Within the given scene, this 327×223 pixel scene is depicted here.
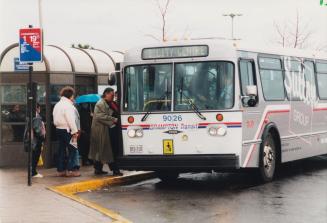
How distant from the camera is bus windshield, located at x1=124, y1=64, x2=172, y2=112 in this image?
13211 millimetres

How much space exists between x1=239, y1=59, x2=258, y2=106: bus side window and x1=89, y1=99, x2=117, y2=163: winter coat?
8.83ft

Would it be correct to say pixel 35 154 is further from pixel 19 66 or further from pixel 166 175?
pixel 19 66

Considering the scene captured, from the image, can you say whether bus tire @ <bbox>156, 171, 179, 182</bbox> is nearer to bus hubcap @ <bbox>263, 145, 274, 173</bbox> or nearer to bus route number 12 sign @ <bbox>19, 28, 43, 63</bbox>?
bus hubcap @ <bbox>263, 145, 274, 173</bbox>

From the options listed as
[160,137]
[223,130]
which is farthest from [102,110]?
[223,130]

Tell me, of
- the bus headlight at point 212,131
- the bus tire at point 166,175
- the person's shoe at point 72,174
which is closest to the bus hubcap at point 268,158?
the bus headlight at point 212,131

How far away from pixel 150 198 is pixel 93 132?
2867 millimetres

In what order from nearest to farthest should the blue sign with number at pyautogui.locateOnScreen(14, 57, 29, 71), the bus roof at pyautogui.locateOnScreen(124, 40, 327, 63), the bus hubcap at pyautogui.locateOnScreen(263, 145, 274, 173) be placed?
the bus roof at pyautogui.locateOnScreen(124, 40, 327, 63) → the bus hubcap at pyautogui.locateOnScreen(263, 145, 274, 173) → the blue sign with number at pyautogui.locateOnScreen(14, 57, 29, 71)

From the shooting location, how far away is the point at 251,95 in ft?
43.4

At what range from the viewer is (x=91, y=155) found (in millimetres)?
14562

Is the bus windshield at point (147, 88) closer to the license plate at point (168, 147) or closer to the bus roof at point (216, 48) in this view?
the bus roof at point (216, 48)

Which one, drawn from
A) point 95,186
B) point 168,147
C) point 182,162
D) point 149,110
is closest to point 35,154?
point 95,186

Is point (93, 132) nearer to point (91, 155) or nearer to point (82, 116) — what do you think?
point (91, 155)

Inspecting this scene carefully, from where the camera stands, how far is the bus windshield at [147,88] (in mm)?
13211

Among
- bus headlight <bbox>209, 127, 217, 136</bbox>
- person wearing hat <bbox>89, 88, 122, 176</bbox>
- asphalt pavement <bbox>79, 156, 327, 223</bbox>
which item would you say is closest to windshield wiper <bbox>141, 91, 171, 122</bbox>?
bus headlight <bbox>209, 127, 217, 136</bbox>
